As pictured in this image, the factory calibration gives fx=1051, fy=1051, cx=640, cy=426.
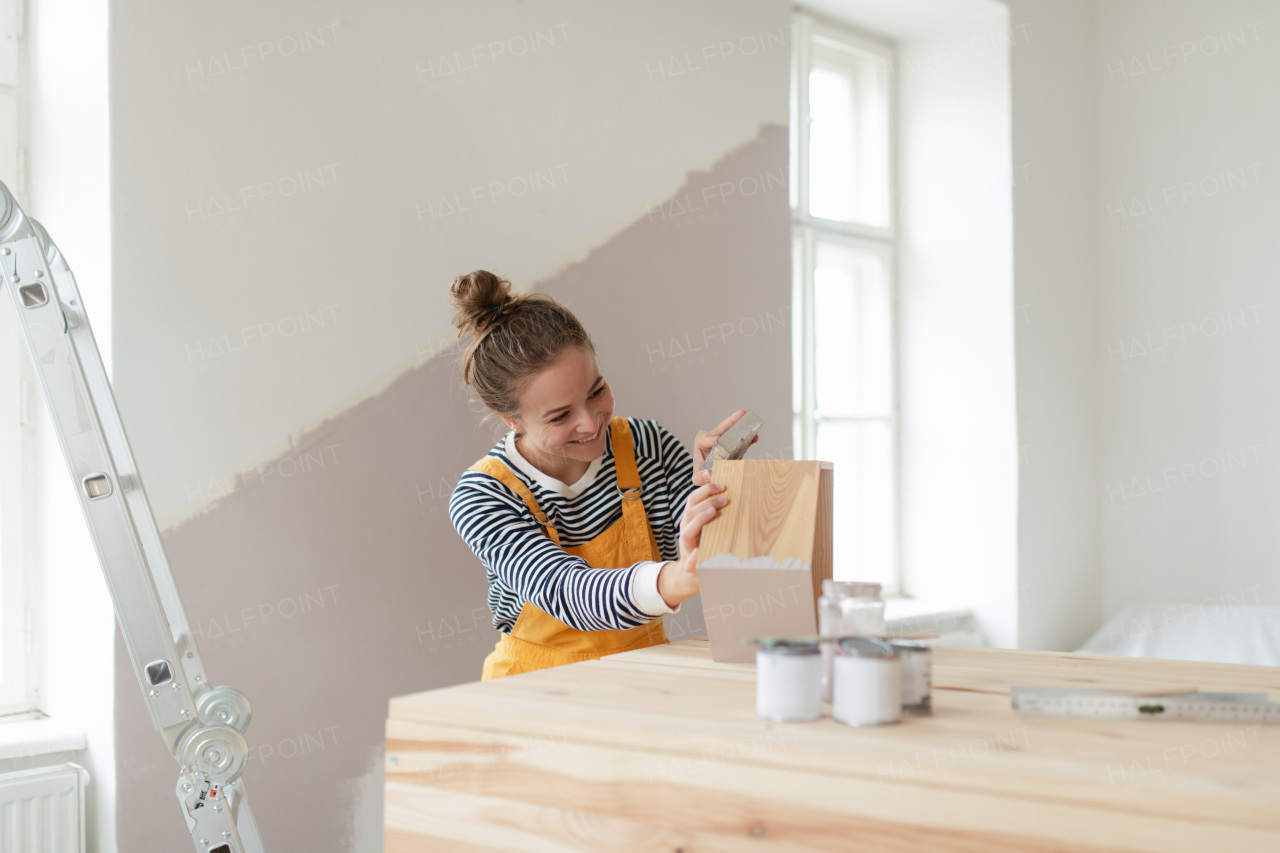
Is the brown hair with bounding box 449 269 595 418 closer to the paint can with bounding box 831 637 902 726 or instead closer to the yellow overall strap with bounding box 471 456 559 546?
the yellow overall strap with bounding box 471 456 559 546

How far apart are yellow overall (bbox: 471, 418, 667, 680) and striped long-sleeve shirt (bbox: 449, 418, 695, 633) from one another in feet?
0.05

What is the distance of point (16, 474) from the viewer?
176cm

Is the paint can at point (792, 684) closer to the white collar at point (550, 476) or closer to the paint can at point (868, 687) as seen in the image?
the paint can at point (868, 687)

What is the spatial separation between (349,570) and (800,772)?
3.73ft

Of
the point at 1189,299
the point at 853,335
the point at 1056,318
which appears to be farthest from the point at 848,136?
the point at 1189,299

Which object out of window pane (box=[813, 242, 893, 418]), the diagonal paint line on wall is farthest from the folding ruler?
window pane (box=[813, 242, 893, 418])

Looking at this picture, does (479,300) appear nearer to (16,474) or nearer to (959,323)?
(16,474)

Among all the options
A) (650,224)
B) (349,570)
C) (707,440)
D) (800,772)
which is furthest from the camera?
(650,224)

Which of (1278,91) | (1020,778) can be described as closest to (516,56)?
(1020,778)

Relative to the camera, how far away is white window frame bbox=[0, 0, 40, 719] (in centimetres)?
174

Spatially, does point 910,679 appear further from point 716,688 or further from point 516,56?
point 516,56

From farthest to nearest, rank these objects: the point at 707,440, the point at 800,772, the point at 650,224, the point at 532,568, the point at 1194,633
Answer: the point at 1194,633 < the point at 650,224 < the point at 707,440 < the point at 532,568 < the point at 800,772

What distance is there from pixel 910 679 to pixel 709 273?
1.59 m

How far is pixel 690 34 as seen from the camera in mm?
2404
